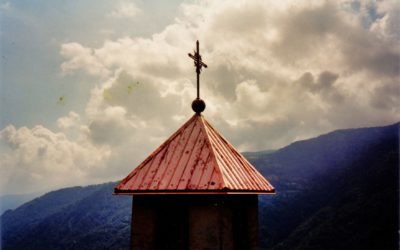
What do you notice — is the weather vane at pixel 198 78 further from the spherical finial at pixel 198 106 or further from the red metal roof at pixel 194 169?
the red metal roof at pixel 194 169

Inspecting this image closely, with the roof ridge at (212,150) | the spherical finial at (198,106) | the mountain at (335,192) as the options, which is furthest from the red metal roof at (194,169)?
the mountain at (335,192)

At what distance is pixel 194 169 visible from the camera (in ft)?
22.7

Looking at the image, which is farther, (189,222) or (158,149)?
(158,149)

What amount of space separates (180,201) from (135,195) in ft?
3.09

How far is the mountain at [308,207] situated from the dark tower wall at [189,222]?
180 feet

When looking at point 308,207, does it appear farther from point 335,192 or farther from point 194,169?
point 194,169

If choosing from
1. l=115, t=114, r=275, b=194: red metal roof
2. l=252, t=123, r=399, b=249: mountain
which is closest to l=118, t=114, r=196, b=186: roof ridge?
l=115, t=114, r=275, b=194: red metal roof

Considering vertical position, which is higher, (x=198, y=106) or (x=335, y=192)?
(x=198, y=106)

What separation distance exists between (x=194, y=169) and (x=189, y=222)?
0.97 metres

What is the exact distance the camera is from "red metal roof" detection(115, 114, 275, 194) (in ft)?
21.8

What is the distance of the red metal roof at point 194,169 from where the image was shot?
6.63m

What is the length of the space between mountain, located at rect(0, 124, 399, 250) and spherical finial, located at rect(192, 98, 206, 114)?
179 feet

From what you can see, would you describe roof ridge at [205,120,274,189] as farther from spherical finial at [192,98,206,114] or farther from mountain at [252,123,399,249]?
mountain at [252,123,399,249]

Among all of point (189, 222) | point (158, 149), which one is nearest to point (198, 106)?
point (158, 149)
